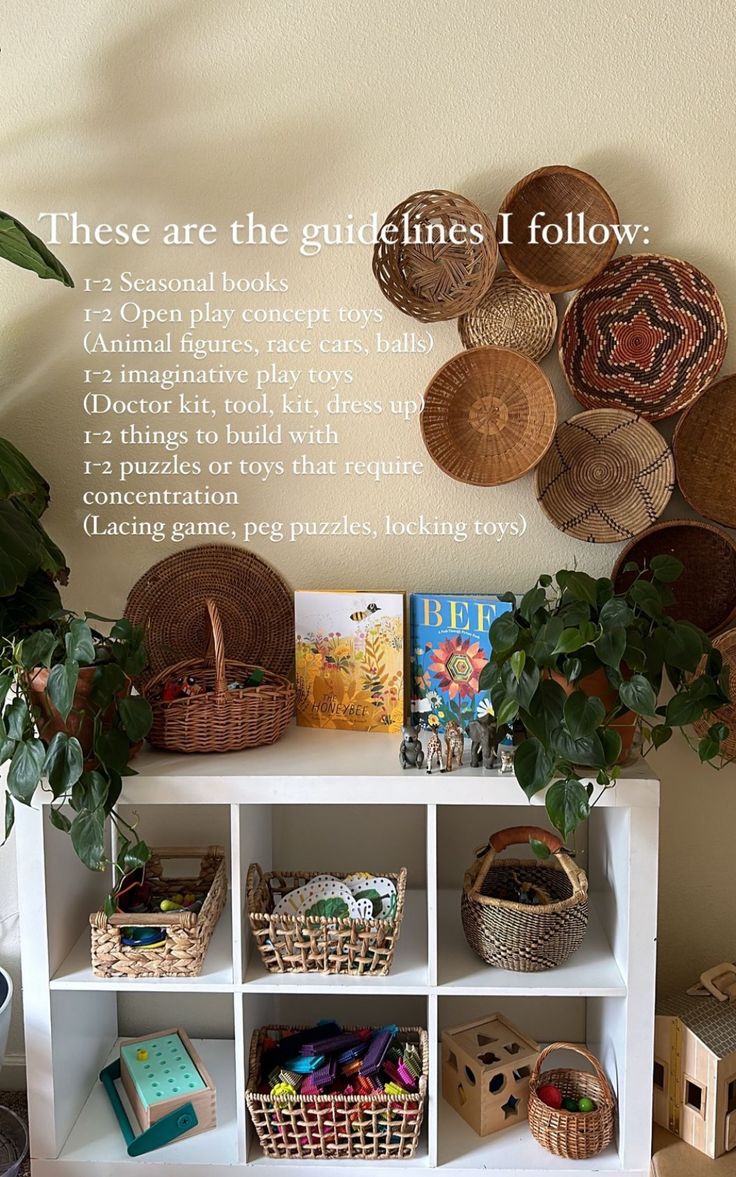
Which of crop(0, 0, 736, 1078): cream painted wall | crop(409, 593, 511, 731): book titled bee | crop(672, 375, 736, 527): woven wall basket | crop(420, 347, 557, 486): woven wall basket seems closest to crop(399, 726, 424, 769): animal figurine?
crop(409, 593, 511, 731): book titled bee

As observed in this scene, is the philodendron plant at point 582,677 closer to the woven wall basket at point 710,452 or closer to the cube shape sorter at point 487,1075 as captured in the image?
the woven wall basket at point 710,452

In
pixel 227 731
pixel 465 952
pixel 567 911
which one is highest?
pixel 227 731

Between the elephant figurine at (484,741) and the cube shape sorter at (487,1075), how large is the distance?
0.55 m

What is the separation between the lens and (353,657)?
189 cm

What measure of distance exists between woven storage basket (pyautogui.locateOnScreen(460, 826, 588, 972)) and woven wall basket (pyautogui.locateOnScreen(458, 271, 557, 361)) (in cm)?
89

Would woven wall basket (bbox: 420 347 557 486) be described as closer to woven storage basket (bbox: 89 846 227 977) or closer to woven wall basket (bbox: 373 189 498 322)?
woven wall basket (bbox: 373 189 498 322)

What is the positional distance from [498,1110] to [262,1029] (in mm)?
446

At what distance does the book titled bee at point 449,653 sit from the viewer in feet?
5.93

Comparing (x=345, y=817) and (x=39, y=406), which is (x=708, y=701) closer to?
(x=345, y=817)

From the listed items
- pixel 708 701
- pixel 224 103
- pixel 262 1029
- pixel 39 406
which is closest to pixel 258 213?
pixel 224 103

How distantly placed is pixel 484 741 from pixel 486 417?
62 centimetres

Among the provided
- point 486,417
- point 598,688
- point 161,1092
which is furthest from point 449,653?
point 161,1092

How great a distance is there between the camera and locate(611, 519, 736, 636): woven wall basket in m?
1.86

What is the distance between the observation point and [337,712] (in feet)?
6.24
